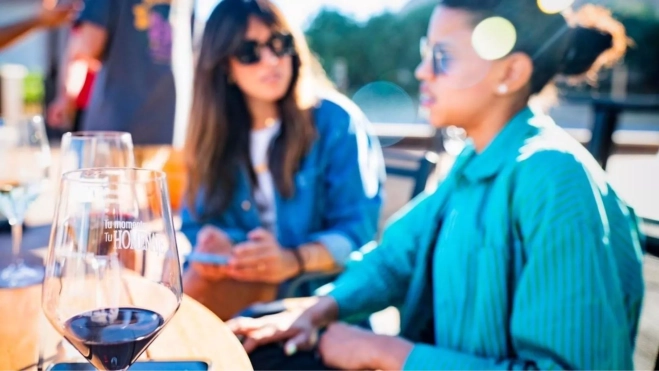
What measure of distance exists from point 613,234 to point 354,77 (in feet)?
62.4

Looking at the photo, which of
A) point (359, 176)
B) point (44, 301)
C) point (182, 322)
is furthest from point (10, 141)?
point (359, 176)

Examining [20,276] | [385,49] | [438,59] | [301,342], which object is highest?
[385,49]

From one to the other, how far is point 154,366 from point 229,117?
1.49 m

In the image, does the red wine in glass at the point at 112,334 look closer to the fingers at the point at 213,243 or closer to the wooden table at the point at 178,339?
the wooden table at the point at 178,339

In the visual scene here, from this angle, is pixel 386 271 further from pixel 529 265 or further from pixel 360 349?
pixel 529 265

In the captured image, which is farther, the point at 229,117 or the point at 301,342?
the point at 229,117

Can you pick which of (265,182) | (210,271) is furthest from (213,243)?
(265,182)

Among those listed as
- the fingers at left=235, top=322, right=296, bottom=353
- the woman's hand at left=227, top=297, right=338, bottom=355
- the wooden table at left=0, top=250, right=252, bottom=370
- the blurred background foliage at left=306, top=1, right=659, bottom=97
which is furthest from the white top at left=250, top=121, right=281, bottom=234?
the blurred background foliage at left=306, top=1, right=659, bottom=97

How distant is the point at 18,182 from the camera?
121 cm

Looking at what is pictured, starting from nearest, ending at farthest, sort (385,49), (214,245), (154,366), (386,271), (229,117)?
(154,366) → (386,271) → (214,245) → (229,117) → (385,49)

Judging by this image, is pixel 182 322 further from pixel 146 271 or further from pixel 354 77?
pixel 354 77

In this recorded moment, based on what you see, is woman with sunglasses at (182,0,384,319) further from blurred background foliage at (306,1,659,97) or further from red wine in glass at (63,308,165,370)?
blurred background foliage at (306,1,659,97)

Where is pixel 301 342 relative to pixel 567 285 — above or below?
below

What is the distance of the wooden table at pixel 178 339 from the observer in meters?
0.84
